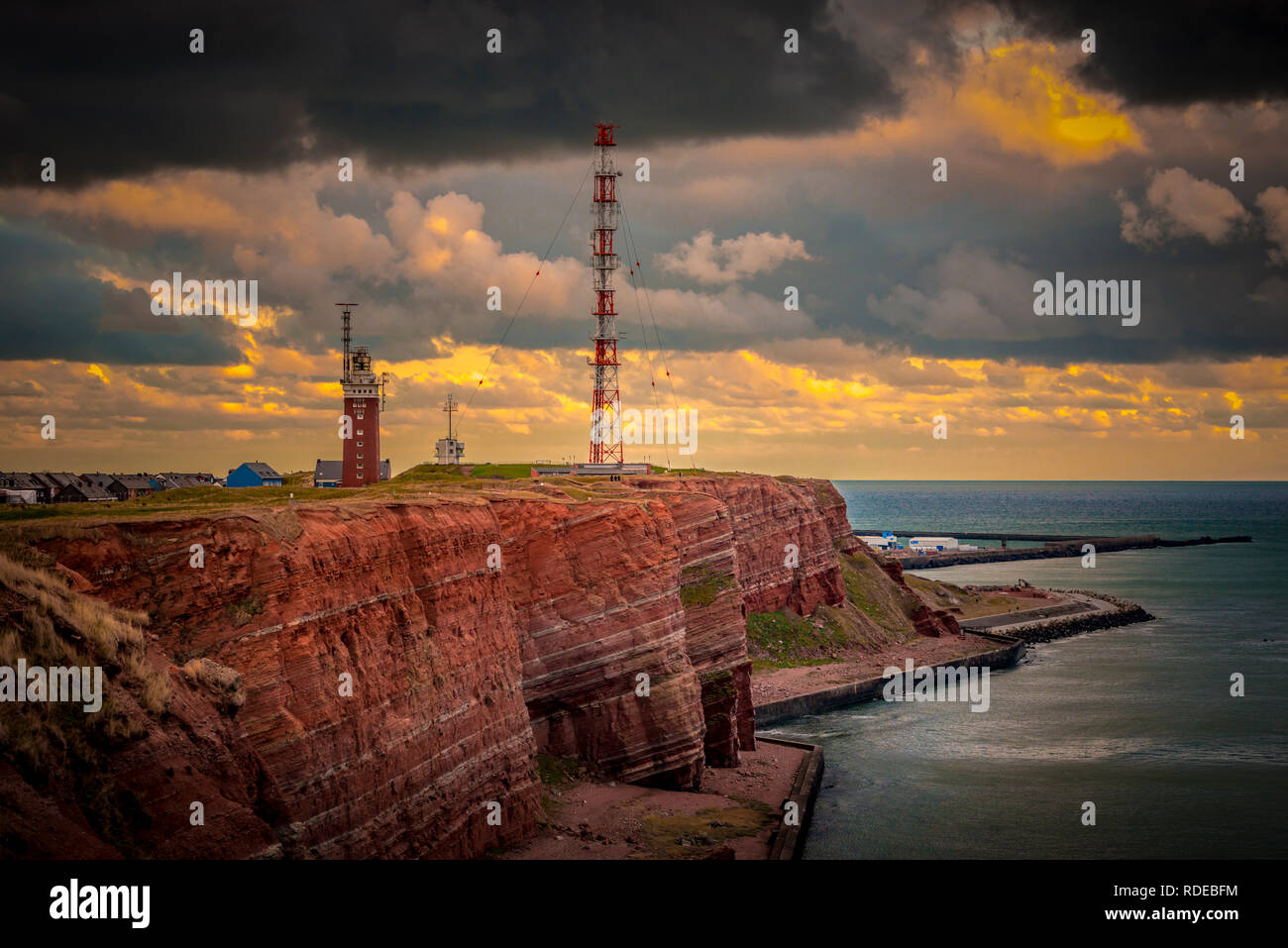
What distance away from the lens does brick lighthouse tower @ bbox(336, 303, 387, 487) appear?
245 ft

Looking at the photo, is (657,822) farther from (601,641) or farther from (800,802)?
(800,802)

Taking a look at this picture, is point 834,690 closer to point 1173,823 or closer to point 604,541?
point 1173,823

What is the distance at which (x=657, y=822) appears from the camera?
43.4 m

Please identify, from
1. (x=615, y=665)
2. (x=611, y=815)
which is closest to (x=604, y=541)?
(x=615, y=665)

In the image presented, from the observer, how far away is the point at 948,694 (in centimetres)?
8656

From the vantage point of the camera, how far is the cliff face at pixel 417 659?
26000 millimetres

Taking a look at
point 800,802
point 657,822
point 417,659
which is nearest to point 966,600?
point 800,802

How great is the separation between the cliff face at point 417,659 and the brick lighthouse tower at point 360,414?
82.9 feet

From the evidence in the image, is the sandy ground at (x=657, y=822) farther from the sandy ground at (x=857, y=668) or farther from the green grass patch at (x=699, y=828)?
the sandy ground at (x=857, y=668)

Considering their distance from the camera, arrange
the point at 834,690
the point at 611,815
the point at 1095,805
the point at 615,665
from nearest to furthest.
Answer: the point at 611,815
the point at 615,665
the point at 1095,805
the point at 834,690

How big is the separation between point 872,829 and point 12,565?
133 feet

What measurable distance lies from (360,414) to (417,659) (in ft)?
143

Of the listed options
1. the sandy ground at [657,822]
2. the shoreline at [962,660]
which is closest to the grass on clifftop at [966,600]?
the shoreline at [962,660]

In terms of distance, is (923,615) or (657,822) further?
(923,615)
